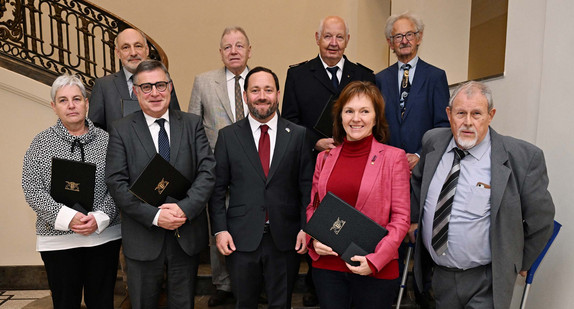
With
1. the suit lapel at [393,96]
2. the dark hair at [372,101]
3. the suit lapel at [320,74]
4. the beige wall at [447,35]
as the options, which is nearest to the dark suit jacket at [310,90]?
the suit lapel at [320,74]

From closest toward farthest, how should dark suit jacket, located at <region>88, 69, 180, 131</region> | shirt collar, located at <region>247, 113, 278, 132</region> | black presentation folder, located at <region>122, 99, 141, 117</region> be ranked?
shirt collar, located at <region>247, 113, 278, 132</region>, black presentation folder, located at <region>122, 99, 141, 117</region>, dark suit jacket, located at <region>88, 69, 180, 131</region>

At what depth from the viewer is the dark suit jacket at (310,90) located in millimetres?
3062

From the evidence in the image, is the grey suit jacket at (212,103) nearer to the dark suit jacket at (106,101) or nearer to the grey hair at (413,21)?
the dark suit jacket at (106,101)

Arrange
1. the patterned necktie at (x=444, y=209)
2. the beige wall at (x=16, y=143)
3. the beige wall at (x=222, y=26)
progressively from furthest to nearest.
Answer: the beige wall at (x=222, y=26) → the beige wall at (x=16, y=143) → the patterned necktie at (x=444, y=209)

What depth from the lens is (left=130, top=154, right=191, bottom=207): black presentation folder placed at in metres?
2.27

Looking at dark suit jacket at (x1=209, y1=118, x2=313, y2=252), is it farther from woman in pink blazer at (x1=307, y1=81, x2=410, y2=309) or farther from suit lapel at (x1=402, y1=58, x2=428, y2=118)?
suit lapel at (x1=402, y1=58, x2=428, y2=118)

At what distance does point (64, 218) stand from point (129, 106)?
0.86 meters

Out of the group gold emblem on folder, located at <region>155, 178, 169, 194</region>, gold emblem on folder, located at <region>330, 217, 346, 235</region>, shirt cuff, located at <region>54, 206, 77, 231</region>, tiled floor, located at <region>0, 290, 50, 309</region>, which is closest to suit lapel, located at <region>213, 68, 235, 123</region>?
gold emblem on folder, located at <region>155, 178, 169, 194</region>

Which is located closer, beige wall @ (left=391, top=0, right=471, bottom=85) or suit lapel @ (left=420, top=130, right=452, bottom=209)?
suit lapel @ (left=420, top=130, right=452, bottom=209)

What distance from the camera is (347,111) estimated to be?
2.24 meters

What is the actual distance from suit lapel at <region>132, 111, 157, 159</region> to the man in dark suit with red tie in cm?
38

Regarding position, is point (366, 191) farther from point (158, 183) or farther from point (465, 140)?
point (158, 183)

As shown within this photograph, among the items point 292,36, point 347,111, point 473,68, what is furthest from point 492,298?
point 292,36

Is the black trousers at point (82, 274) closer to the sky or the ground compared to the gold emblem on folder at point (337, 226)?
closer to the ground
